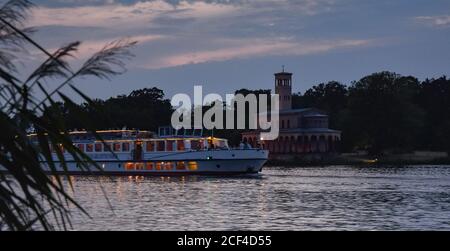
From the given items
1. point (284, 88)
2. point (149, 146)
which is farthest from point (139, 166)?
point (284, 88)

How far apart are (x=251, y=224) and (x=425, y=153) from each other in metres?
114

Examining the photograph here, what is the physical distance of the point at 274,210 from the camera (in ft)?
128

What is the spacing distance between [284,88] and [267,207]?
119603mm

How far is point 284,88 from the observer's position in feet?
522

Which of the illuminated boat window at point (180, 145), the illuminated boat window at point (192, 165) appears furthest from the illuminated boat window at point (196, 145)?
the illuminated boat window at point (192, 165)

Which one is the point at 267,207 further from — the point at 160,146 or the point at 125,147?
the point at 125,147

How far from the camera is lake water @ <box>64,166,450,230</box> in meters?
31.6

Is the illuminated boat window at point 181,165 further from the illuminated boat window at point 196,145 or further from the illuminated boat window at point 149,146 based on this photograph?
the illuminated boat window at point 149,146

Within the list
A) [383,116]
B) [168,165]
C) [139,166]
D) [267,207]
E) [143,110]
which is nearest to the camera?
[267,207]

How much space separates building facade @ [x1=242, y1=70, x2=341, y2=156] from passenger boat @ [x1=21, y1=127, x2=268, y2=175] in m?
66.0

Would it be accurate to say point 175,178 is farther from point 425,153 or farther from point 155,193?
point 425,153

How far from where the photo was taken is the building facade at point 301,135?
144m
